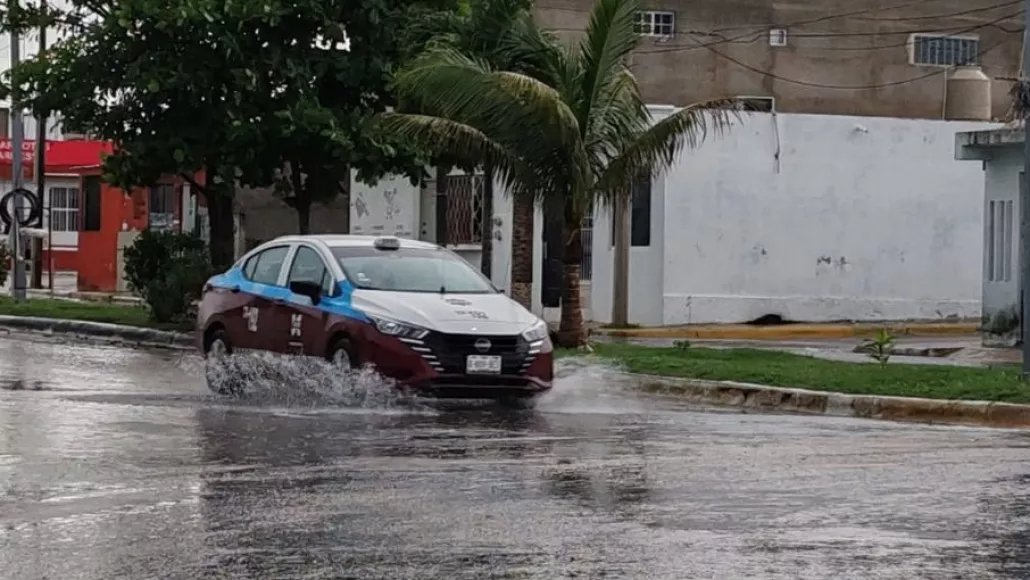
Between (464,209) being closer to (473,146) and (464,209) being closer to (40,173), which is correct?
(473,146)

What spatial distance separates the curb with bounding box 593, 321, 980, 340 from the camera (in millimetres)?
27312

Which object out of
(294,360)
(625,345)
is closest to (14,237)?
(625,345)

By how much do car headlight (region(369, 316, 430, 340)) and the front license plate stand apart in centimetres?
44

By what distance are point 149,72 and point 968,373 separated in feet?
42.8

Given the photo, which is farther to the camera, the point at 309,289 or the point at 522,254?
the point at 522,254

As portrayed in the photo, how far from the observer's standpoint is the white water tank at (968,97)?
37.6 metres

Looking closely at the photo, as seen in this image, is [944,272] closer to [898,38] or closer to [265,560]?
[898,38]

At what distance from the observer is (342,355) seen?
1501 centimetres

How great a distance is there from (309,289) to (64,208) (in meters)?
43.5

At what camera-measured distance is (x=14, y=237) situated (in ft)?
113

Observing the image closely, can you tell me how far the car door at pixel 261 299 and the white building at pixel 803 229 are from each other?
12841 millimetres

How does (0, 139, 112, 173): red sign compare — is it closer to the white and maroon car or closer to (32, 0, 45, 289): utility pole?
(32, 0, 45, 289): utility pole

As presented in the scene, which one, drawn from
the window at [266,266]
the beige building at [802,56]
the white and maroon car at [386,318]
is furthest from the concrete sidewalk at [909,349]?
the beige building at [802,56]

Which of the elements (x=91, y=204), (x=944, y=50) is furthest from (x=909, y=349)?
(x=91, y=204)
